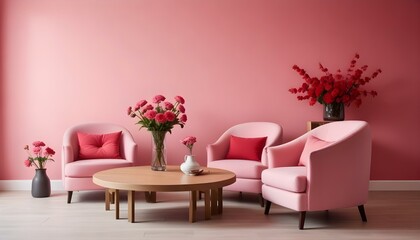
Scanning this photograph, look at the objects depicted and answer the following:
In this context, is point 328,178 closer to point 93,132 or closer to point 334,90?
point 334,90

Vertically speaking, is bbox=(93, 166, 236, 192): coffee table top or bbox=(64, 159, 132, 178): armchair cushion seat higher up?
bbox=(93, 166, 236, 192): coffee table top

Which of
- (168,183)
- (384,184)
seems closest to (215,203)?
(168,183)

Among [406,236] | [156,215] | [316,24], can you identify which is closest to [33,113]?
[156,215]

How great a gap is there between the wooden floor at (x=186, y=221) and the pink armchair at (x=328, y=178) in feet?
0.69

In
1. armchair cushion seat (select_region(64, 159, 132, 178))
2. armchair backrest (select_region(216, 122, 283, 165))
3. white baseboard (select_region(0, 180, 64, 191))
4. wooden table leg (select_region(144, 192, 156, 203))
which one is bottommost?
white baseboard (select_region(0, 180, 64, 191))

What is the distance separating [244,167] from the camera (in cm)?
514

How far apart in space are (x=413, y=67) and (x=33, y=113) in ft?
16.1

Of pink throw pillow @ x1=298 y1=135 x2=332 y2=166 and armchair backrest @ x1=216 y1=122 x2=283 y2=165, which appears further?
armchair backrest @ x1=216 y1=122 x2=283 y2=165

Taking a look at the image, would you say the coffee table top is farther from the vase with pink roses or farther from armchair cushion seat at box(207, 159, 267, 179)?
armchair cushion seat at box(207, 159, 267, 179)

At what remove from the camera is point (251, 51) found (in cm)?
627

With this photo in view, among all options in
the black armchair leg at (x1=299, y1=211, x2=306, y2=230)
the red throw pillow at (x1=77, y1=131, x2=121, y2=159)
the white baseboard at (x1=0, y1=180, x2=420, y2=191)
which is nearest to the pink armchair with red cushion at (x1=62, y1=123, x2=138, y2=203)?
the red throw pillow at (x1=77, y1=131, x2=121, y2=159)

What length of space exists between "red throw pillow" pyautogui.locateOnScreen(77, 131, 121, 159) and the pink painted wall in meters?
0.51

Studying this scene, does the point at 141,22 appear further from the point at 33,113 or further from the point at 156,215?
the point at 156,215

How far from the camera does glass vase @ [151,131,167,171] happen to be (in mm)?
4840
